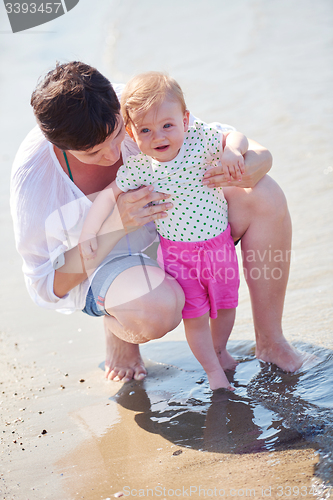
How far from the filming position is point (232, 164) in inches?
76.9

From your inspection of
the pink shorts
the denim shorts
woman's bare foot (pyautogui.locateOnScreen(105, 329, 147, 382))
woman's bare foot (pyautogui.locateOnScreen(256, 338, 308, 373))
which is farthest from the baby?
woman's bare foot (pyautogui.locateOnScreen(105, 329, 147, 382))

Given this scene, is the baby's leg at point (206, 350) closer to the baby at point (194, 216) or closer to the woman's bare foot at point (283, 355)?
the baby at point (194, 216)

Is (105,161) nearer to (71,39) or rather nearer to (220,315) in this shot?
(220,315)

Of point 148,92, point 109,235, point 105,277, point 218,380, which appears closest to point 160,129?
point 148,92

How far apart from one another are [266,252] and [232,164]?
1.32 feet

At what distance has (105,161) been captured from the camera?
6.59 ft

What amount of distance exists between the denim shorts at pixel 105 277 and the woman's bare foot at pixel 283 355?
0.56 metres

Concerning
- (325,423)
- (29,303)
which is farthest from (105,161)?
(29,303)

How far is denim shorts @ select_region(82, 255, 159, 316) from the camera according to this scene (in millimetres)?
Result: 2104

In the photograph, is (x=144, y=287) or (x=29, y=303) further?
(x=29, y=303)

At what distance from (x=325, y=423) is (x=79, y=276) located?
3.54ft

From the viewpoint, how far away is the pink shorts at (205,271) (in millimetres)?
2084

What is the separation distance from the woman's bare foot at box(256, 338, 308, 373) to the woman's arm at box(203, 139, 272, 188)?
64cm

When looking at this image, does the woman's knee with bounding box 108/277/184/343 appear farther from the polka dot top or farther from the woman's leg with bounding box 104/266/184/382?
the polka dot top
